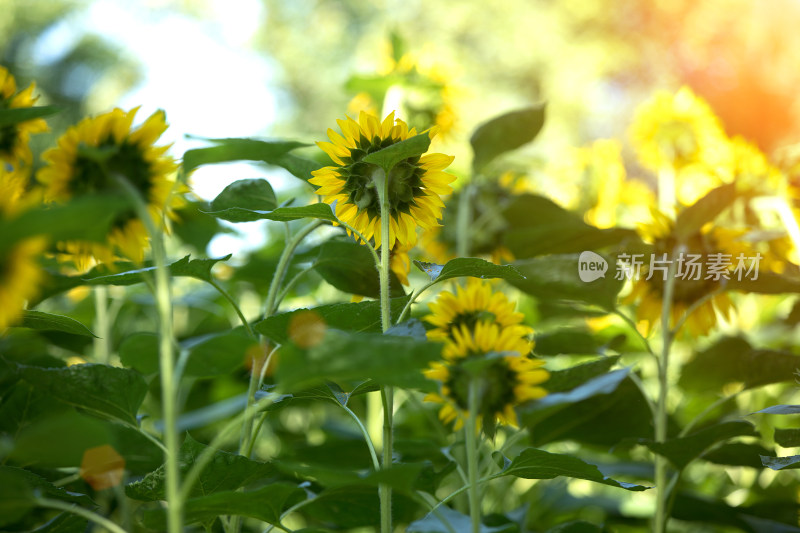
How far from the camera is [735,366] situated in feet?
2.30

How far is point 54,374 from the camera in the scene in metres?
0.40

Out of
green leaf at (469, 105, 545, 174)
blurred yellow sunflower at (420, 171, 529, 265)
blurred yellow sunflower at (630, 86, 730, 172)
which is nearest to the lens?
green leaf at (469, 105, 545, 174)

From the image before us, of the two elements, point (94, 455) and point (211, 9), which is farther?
point (211, 9)

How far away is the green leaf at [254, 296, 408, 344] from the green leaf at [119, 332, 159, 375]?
6 centimetres

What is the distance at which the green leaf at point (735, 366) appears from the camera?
0.61m

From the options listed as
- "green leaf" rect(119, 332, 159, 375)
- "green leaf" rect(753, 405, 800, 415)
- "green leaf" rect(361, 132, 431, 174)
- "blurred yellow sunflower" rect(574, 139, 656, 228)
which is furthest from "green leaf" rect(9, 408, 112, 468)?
"blurred yellow sunflower" rect(574, 139, 656, 228)

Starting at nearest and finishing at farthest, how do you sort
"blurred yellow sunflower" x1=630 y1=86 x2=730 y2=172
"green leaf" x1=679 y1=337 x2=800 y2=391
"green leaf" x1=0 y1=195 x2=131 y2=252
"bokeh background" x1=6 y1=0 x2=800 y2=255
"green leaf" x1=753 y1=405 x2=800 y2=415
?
"green leaf" x1=0 y1=195 x2=131 y2=252 < "green leaf" x1=753 y1=405 x2=800 y2=415 < "green leaf" x1=679 y1=337 x2=800 y2=391 < "blurred yellow sunflower" x1=630 y1=86 x2=730 y2=172 < "bokeh background" x1=6 y1=0 x2=800 y2=255

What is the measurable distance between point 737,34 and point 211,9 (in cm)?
496

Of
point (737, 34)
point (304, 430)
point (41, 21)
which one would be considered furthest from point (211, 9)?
point (304, 430)

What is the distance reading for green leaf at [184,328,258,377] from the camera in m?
0.33

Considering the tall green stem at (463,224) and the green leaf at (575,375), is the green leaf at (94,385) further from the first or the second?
the tall green stem at (463,224)

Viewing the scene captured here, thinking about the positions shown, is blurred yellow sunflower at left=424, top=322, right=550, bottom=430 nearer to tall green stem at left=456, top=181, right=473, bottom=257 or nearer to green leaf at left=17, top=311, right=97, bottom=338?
green leaf at left=17, top=311, right=97, bottom=338

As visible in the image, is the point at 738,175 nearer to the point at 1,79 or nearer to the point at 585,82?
the point at 1,79

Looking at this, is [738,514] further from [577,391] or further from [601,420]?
[577,391]
